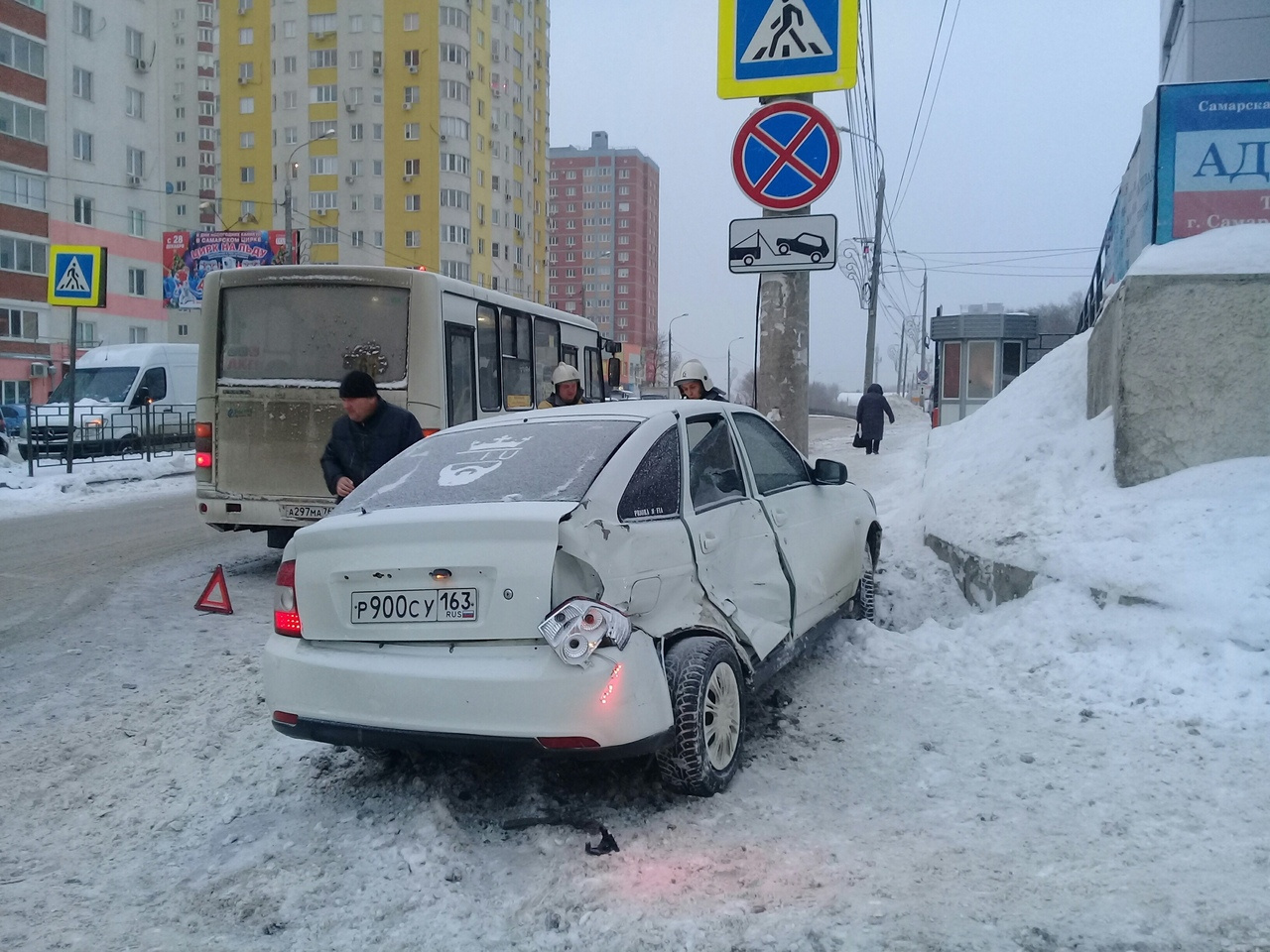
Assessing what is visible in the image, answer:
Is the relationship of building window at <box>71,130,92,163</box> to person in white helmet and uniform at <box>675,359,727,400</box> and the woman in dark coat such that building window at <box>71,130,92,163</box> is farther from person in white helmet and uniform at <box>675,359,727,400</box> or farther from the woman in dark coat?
person in white helmet and uniform at <box>675,359,727,400</box>

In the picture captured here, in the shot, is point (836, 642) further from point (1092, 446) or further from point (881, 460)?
point (881, 460)

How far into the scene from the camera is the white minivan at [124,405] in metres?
22.2

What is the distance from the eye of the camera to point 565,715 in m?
3.58

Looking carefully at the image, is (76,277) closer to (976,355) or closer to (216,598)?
(216,598)

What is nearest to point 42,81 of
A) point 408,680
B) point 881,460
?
point 881,460

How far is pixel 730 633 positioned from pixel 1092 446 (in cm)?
440

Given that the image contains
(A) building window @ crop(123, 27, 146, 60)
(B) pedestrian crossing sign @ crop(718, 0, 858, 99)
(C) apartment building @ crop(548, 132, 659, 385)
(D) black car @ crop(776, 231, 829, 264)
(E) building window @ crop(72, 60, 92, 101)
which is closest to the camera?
(B) pedestrian crossing sign @ crop(718, 0, 858, 99)

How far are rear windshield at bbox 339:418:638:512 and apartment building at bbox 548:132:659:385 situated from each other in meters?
123

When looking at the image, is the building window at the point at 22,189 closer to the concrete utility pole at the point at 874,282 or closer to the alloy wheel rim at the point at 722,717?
the concrete utility pole at the point at 874,282

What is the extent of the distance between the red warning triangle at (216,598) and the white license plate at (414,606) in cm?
407

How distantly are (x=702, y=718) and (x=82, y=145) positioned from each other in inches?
1952

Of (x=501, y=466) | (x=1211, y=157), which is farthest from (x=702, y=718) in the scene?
(x=1211, y=157)

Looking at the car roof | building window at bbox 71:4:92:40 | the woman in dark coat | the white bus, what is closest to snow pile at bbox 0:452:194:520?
the white bus

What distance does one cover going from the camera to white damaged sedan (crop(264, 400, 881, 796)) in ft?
11.9
